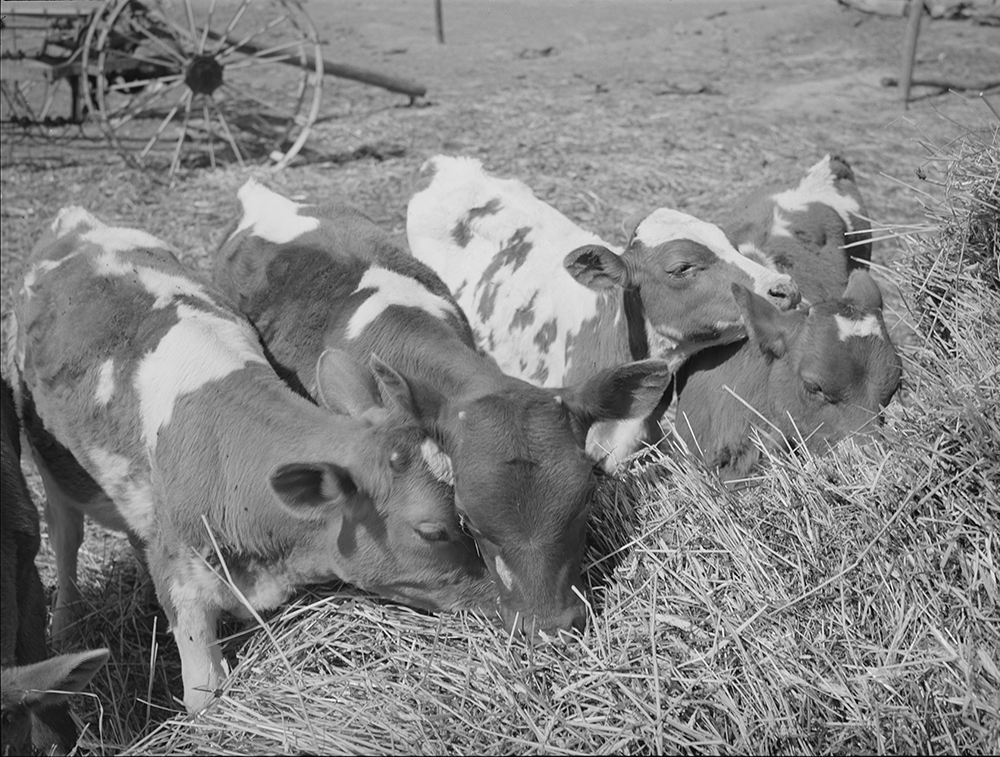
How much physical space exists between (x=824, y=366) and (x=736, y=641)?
1.55 m

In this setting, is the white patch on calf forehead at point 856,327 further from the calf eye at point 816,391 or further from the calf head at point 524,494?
the calf head at point 524,494

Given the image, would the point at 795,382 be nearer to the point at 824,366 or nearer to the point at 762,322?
the point at 824,366

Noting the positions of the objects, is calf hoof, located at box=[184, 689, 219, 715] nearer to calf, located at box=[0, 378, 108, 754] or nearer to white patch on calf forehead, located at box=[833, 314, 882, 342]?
calf, located at box=[0, 378, 108, 754]

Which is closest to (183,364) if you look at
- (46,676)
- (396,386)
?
(396,386)

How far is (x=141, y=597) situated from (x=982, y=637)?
3.72 meters

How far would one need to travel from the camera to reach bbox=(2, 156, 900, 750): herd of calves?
143 inches

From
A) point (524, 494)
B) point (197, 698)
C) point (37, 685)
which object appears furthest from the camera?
point (197, 698)

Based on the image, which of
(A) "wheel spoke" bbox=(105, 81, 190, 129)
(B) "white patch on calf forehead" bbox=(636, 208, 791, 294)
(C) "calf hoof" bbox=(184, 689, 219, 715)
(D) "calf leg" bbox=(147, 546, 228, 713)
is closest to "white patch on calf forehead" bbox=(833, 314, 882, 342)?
(B) "white patch on calf forehead" bbox=(636, 208, 791, 294)

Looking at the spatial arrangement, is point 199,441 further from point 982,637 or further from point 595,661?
point 982,637

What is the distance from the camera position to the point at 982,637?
3268 millimetres

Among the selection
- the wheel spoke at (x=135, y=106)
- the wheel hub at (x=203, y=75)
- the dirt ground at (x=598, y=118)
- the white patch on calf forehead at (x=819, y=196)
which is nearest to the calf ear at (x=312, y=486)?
the dirt ground at (x=598, y=118)

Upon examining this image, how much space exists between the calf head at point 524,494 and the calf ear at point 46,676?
131cm

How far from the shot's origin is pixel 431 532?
3648 millimetres

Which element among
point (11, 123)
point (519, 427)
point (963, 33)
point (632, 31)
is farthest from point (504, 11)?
point (519, 427)
